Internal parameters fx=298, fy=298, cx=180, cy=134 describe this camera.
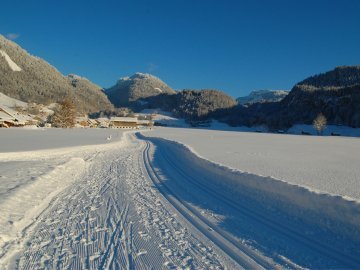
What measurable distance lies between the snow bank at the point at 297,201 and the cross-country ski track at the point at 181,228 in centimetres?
2

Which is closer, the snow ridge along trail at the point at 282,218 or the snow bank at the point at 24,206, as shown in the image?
the snow ridge along trail at the point at 282,218

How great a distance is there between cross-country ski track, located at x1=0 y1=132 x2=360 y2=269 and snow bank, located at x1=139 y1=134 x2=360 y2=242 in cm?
2

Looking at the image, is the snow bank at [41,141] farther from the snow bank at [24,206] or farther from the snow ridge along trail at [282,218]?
the snow ridge along trail at [282,218]

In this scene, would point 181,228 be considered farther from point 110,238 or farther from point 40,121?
point 40,121

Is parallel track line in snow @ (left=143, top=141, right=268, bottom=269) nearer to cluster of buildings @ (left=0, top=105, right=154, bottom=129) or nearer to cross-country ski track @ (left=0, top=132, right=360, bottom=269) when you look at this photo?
cross-country ski track @ (left=0, top=132, right=360, bottom=269)

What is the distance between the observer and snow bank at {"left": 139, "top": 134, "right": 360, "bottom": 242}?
20.2 ft

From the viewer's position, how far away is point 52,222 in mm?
6793

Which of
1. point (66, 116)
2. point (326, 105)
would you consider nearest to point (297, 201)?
point (66, 116)

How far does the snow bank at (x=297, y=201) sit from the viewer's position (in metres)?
6.17

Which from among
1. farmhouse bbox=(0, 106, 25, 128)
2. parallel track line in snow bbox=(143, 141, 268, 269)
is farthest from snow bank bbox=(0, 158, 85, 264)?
farmhouse bbox=(0, 106, 25, 128)

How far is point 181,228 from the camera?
20.9 ft

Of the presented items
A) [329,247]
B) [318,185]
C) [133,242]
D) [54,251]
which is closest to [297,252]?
[329,247]

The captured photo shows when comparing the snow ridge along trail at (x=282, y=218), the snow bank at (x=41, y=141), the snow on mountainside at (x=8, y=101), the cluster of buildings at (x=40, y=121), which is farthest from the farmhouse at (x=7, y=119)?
the snow on mountainside at (x=8, y=101)

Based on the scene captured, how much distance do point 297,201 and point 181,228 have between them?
3.30 meters
